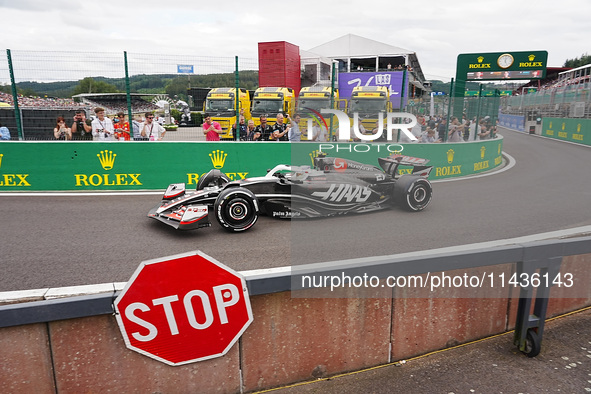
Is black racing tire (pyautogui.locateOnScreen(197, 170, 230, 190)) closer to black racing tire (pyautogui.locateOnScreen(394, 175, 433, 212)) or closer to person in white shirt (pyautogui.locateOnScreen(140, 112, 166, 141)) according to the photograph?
person in white shirt (pyautogui.locateOnScreen(140, 112, 166, 141))

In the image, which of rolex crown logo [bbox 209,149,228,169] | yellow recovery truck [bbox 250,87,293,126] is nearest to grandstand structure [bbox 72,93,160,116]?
rolex crown logo [bbox 209,149,228,169]

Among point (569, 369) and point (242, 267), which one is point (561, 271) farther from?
point (242, 267)

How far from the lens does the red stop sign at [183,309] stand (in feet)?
8.23

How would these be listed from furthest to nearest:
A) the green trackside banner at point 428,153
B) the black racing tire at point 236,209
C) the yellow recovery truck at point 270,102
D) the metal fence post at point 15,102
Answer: the yellow recovery truck at point 270,102 → the green trackside banner at point 428,153 → the metal fence post at point 15,102 → the black racing tire at point 236,209

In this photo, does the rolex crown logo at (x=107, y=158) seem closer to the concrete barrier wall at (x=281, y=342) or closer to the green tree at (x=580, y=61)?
the concrete barrier wall at (x=281, y=342)

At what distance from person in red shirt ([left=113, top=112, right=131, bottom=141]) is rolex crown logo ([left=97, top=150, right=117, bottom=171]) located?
69cm

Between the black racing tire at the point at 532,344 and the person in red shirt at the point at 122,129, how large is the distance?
8.72m

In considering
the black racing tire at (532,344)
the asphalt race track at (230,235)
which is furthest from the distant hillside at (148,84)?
the black racing tire at (532,344)

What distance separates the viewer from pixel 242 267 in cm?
469

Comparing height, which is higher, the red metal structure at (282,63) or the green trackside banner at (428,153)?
the red metal structure at (282,63)

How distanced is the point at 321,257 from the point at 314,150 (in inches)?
225

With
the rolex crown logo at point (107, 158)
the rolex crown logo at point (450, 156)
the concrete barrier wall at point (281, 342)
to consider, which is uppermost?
the rolex crown logo at point (107, 158)

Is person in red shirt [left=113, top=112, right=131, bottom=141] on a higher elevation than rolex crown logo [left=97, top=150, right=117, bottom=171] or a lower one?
higher

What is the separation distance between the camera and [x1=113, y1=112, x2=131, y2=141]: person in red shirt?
945 cm
